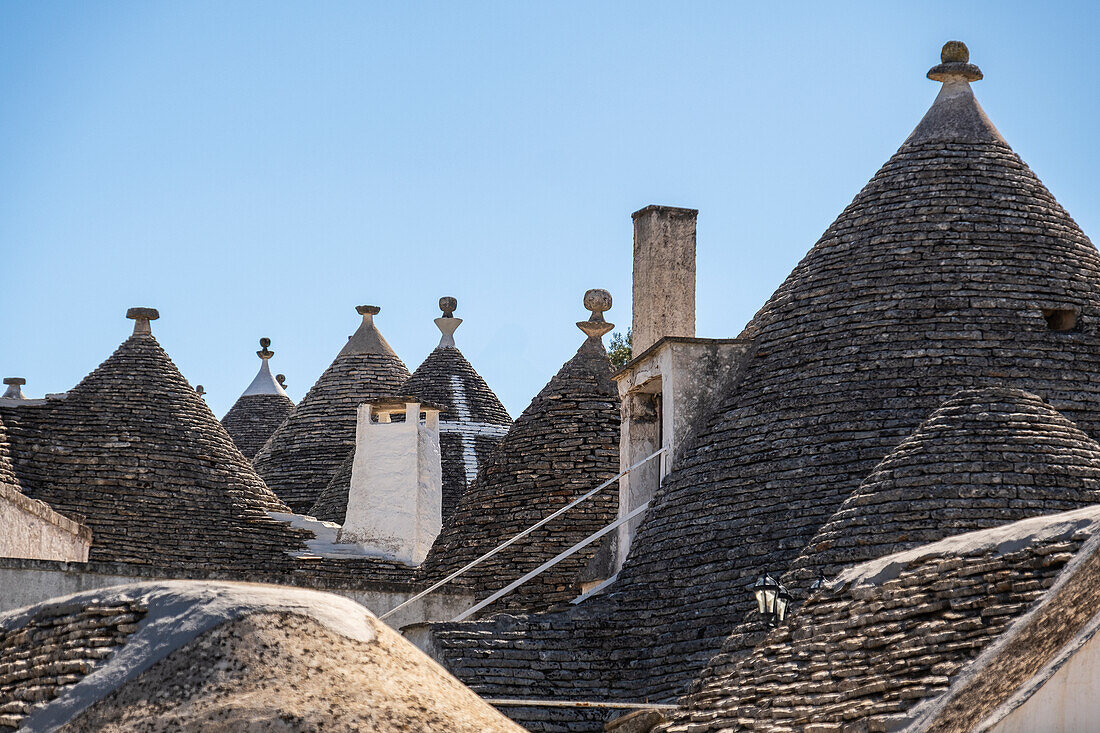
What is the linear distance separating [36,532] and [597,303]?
6707 mm

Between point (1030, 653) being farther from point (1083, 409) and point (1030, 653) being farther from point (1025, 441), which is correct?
point (1083, 409)

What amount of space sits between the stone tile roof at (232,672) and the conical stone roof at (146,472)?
47.4 ft

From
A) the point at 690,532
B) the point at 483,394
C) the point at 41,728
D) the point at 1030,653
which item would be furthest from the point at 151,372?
the point at 41,728

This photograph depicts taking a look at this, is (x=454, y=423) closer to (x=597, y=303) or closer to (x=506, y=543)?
(x=597, y=303)

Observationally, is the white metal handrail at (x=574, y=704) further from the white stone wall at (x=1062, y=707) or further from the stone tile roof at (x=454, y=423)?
the stone tile roof at (x=454, y=423)

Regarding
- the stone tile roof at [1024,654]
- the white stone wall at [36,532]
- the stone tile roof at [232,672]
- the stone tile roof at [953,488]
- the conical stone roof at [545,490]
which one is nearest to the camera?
the stone tile roof at [232,672]

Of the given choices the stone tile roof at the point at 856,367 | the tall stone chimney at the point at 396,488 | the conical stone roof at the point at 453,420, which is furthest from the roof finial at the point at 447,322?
the stone tile roof at the point at 856,367

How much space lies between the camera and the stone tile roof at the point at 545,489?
70.3 ft

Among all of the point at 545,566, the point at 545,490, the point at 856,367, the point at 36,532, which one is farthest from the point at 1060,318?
the point at 36,532

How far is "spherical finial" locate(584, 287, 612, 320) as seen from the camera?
23906 millimetres

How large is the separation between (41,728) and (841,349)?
10.4 meters

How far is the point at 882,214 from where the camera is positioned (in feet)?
59.5

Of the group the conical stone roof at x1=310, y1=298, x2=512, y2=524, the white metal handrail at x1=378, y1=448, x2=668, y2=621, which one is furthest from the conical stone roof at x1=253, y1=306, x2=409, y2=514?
the white metal handrail at x1=378, y1=448, x2=668, y2=621

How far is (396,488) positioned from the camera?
26.6 meters
